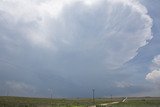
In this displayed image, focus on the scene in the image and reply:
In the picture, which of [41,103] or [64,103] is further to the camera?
[41,103]

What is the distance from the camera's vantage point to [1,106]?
61.3 metres

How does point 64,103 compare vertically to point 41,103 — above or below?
below

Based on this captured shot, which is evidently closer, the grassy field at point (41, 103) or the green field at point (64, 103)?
the green field at point (64, 103)

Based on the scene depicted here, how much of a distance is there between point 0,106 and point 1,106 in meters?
0.21

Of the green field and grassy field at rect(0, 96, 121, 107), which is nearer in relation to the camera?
the green field

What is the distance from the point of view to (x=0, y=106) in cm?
6141
